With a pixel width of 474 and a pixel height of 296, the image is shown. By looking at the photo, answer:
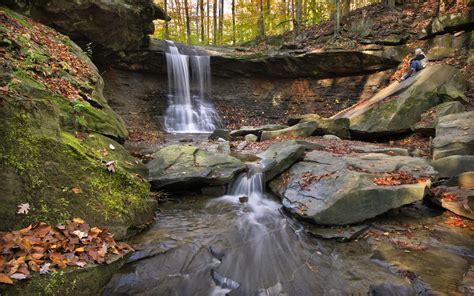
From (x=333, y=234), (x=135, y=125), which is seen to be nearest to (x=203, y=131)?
(x=135, y=125)

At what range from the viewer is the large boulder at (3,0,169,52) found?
36.6 ft

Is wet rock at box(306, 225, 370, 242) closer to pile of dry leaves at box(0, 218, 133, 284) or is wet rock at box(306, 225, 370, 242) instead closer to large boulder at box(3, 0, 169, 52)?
pile of dry leaves at box(0, 218, 133, 284)

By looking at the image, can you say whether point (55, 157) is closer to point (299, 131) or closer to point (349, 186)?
point (349, 186)

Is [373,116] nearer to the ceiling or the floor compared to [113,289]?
nearer to the ceiling

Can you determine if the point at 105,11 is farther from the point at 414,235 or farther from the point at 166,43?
the point at 414,235

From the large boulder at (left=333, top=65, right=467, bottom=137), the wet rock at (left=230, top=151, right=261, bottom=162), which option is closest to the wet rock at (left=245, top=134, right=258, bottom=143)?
the wet rock at (left=230, top=151, right=261, bottom=162)

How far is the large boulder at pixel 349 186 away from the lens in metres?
5.14

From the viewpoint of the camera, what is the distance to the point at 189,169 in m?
6.65

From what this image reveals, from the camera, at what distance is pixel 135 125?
50.5 feet

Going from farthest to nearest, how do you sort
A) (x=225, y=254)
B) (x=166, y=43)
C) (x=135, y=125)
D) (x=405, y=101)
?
(x=166, y=43)
(x=135, y=125)
(x=405, y=101)
(x=225, y=254)

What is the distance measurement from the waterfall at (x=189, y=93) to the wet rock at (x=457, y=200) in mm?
12367

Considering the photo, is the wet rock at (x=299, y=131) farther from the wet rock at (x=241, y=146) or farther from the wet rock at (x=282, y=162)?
the wet rock at (x=282, y=162)

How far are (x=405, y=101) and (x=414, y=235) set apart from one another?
25.1 feet

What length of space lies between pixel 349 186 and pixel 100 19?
42.0 ft
